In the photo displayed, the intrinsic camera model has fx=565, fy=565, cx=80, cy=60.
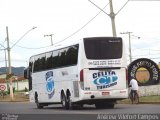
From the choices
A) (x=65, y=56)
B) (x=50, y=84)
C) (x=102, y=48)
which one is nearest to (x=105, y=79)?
(x=102, y=48)

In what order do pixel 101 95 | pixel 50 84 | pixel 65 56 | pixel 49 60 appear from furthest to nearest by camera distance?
1. pixel 50 84
2. pixel 49 60
3. pixel 65 56
4. pixel 101 95

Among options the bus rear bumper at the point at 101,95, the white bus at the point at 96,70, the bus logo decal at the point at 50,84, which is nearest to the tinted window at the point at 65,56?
the white bus at the point at 96,70

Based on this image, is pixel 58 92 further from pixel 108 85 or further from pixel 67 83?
pixel 108 85

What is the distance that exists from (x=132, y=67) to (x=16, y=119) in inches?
811

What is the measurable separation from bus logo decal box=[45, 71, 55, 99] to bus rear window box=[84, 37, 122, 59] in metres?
4.74

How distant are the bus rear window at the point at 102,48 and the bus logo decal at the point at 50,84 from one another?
4738mm

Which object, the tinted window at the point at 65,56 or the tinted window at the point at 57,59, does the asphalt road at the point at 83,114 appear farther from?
the tinted window at the point at 57,59

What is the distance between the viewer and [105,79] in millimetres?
28219

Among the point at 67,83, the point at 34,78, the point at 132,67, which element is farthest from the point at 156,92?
the point at 67,83

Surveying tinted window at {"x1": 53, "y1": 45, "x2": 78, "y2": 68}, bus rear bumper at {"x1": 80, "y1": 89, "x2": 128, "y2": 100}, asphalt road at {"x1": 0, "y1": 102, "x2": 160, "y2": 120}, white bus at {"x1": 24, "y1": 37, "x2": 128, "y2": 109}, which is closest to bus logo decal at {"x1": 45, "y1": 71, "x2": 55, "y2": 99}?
tinted window at {"x1": 53, "y1": 45, "x2": 78, "y2": 68}

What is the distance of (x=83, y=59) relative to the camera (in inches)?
1102

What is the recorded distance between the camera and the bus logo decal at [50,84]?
3247 centimetres

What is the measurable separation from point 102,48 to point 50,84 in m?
5.84

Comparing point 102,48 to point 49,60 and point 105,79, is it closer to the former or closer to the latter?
point 105,79
